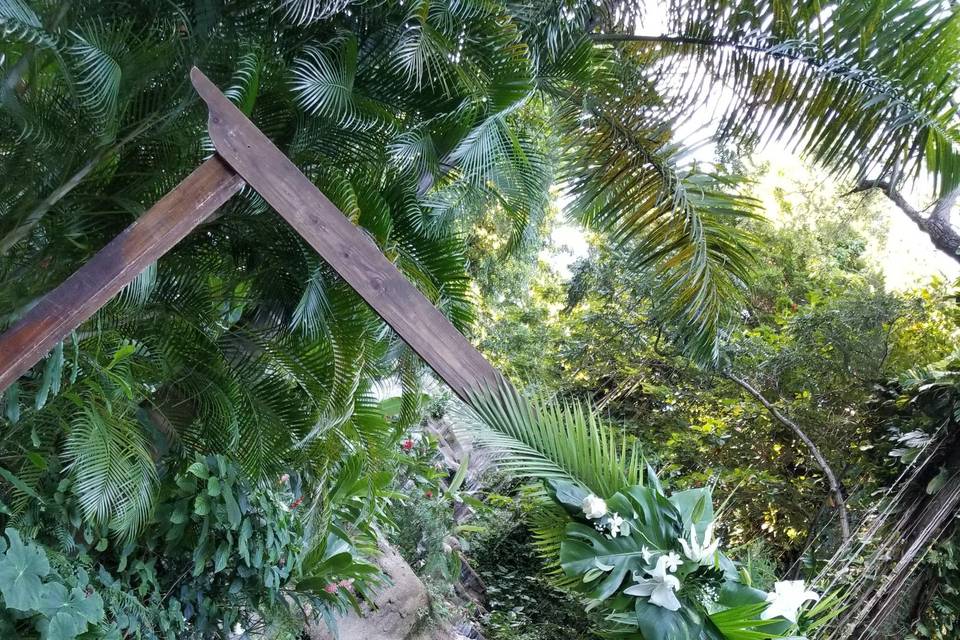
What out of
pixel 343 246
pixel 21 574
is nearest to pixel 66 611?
pixel 21 574

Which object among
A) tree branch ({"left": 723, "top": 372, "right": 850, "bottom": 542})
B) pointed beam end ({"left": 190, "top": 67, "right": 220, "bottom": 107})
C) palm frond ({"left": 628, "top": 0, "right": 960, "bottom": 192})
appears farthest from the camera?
tree branch ({"left": 723, "top": 372, "right": 850, "bottom": 542})

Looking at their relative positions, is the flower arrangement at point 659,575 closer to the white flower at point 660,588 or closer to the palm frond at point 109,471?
the white flower at point 660,588

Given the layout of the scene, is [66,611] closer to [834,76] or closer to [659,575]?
[659,575]

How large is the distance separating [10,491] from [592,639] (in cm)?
404

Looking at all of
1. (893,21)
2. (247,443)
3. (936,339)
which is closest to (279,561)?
(247,443)

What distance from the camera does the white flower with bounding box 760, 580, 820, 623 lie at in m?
1.86

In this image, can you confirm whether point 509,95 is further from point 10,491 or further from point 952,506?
point 952,506

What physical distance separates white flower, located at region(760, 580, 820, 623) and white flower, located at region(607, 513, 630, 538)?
0.40 m

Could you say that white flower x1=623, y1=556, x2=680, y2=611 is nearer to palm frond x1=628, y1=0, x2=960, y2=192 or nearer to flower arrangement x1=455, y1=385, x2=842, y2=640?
flower arrangement x1=455, y1=385, x2=842, y2=640

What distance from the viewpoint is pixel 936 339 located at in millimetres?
4770

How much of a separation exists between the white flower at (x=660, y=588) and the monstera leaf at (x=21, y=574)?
1.82m

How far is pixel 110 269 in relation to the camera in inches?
83.4

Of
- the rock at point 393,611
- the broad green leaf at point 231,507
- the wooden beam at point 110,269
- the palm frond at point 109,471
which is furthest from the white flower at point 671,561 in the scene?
the rock at point 393,611

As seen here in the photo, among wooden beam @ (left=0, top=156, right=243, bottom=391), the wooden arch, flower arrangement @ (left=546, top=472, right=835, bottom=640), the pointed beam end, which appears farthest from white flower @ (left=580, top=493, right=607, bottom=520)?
the pointed beam end
